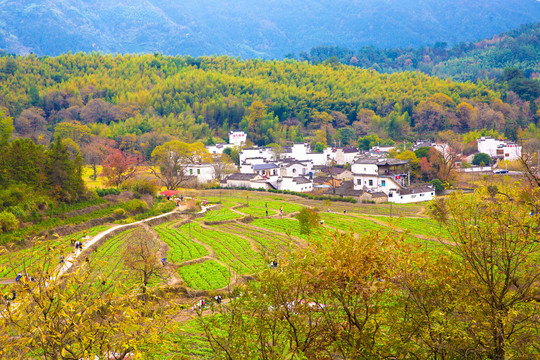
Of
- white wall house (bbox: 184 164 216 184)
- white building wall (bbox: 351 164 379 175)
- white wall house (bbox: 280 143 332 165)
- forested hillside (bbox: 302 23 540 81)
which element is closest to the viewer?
white building wall (bbox: 351 164 379 175)

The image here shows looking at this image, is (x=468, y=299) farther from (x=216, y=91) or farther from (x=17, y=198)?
(x=216, y=91)

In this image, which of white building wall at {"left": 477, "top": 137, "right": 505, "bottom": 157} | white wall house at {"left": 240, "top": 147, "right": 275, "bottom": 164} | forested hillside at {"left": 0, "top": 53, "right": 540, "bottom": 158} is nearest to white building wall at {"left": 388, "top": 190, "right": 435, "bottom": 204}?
white wall house at {"left": 240, "top": 147, "right": 275, "bottom": 164}

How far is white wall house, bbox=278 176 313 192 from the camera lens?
1891 inches

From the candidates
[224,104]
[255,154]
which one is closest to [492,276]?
[255,154]

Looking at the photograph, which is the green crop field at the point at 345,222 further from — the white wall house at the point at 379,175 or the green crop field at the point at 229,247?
the white wall house at the point at 379,175

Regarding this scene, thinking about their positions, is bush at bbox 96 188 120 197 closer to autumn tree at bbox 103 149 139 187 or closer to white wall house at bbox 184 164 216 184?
autumn tree at bbox 103 149 139 187

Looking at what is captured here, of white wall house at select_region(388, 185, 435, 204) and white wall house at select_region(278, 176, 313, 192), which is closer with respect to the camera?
white wall house at select_region(388, 185, 435, 204)

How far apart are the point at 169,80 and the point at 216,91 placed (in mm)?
11791

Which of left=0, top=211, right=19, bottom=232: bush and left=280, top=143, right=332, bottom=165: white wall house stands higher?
left=280, top=143, right=332, bottom=165: white wall house

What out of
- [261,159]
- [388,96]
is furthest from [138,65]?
[261,159]

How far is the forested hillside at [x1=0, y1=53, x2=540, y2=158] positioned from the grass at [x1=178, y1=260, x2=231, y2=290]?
4534 cm

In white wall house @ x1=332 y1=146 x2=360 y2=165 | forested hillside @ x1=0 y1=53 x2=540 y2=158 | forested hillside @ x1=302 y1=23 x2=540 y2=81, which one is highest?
forested hillside @ x1=302 y1=23 x2=540 y2=81

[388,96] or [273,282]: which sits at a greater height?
[388,96]

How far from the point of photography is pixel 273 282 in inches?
327
